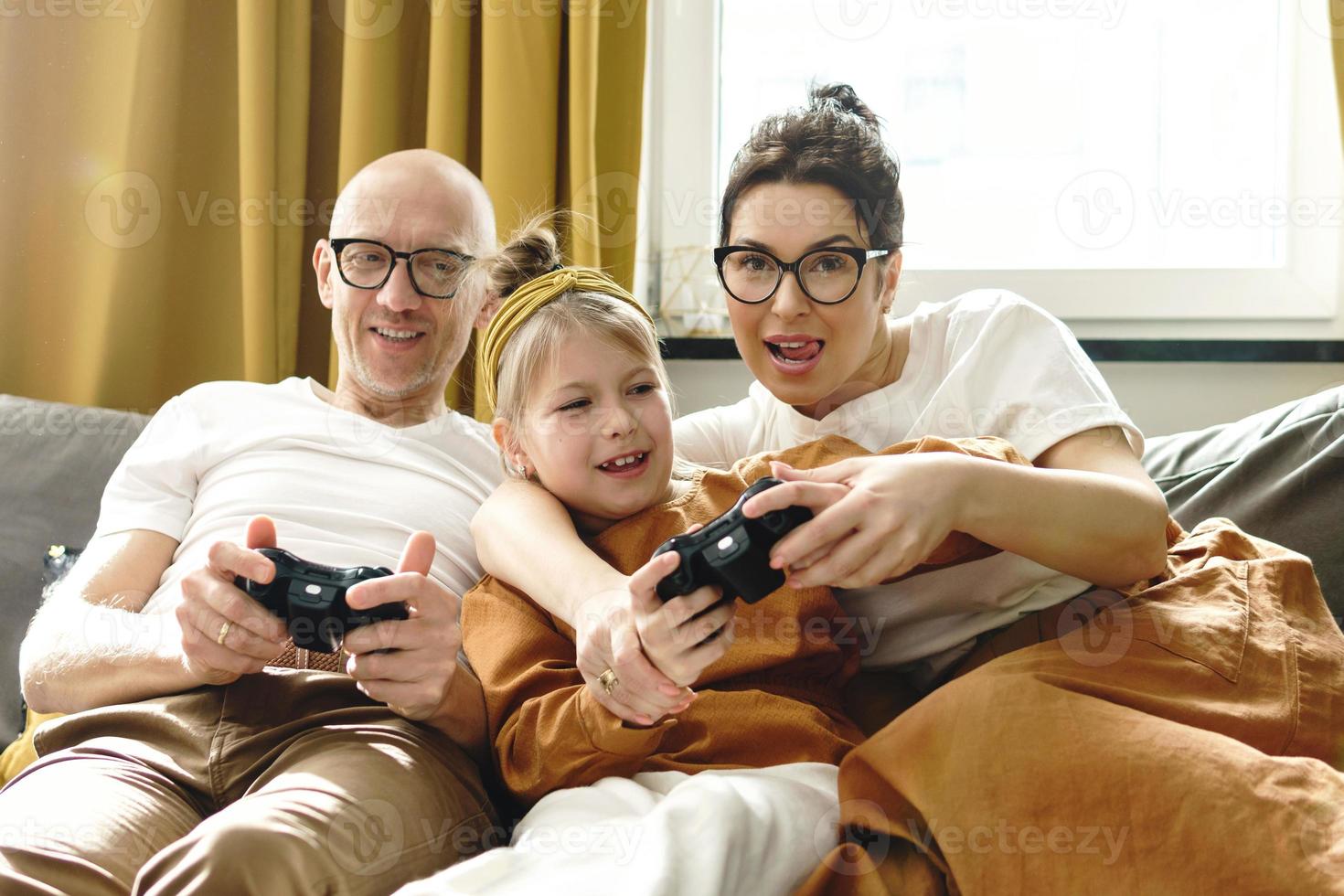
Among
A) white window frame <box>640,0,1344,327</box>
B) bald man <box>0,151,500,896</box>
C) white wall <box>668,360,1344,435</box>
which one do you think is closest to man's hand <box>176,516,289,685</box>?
bald man <box>0,151,500,896</box>

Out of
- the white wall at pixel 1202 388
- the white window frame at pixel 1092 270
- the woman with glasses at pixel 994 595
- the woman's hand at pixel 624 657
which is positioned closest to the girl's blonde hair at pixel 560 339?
the woman with glasses at pixel 994 595

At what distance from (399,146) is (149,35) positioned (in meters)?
0.54

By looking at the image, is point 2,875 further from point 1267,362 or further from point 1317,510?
point 1267,362

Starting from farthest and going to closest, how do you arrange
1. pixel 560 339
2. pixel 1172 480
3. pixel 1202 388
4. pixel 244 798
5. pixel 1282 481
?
pixel 1202 388 → pixel 1172 480 → pixel 1282 481 → pixel 560 339 → pixel 244 798

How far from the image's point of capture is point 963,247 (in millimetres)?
2238

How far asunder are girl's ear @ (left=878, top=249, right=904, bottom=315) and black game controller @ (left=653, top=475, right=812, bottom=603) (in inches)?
21.0

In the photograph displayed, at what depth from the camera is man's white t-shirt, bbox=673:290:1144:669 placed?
1186mm

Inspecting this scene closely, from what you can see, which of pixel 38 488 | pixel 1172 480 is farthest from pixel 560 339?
pixel 38 488

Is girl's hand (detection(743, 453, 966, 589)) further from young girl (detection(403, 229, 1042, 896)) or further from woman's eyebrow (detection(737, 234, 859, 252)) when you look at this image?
woman's eyebrow (detection(737, 234, 859, 252))

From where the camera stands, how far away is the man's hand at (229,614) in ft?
3.47

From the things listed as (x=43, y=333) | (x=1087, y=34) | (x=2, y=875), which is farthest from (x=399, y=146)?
(x=2, y=875)

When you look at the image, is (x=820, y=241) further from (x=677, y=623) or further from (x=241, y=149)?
(x=241, y=149)

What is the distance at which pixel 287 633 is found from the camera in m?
1.08

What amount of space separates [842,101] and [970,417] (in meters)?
0.45
